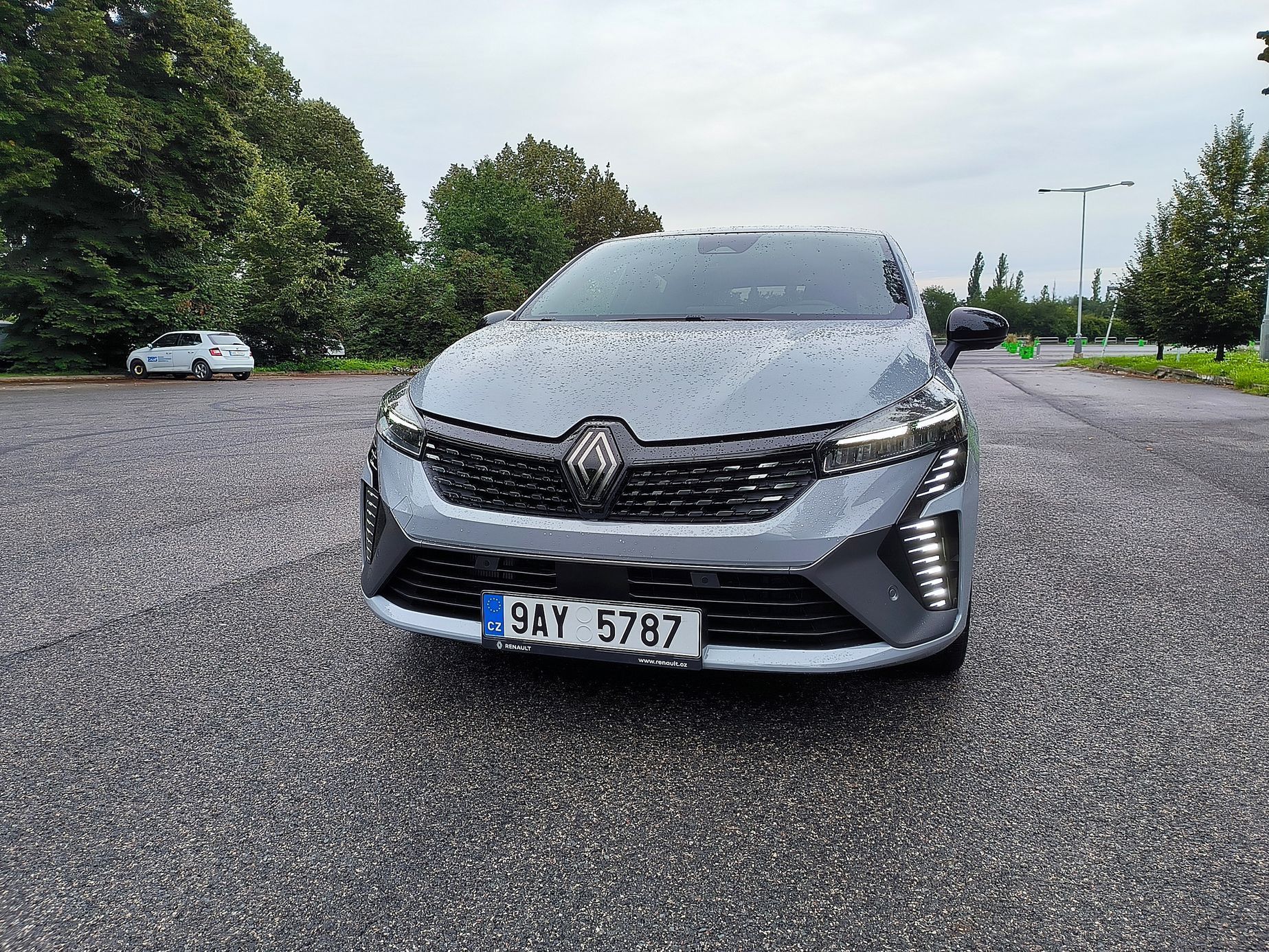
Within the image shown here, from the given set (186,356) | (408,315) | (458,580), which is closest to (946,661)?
(458,580)

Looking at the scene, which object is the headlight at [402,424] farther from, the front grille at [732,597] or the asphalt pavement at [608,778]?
the asphalt pavement at [608,778]

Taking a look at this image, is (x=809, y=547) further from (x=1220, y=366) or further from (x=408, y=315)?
(x=408, y=315)

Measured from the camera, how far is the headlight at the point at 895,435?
236 cm

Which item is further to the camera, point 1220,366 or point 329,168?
point 329,168

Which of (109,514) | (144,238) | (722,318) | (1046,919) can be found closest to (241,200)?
(144,238)

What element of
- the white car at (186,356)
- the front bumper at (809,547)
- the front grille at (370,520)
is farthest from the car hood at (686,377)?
the white car at (186,356)

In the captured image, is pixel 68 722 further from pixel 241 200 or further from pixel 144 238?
pixel 241 200

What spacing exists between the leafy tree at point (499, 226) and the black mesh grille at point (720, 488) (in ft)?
144

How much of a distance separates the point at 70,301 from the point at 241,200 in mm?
6196

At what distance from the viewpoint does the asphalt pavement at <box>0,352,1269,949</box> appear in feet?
5.85

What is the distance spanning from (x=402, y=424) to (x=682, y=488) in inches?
38.1

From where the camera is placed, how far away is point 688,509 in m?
2.36

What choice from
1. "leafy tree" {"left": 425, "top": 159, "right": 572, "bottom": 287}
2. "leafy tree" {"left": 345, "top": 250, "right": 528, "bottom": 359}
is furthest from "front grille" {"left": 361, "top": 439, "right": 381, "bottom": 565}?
"leafy tree" {"left": 425, "top": 159, "right": 572, "bottom": 287}

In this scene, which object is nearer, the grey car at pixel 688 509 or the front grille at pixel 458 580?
the grey car at pixel 688 509
